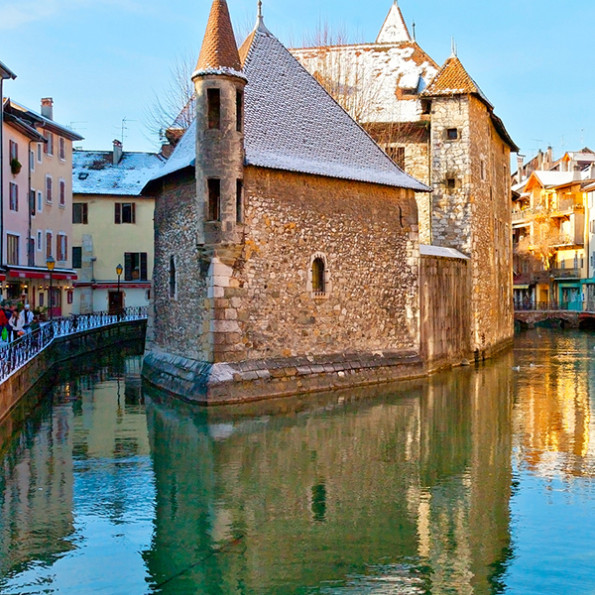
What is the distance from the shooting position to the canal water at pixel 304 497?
8273 millimetres

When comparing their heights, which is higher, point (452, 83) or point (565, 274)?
point (452, 83)

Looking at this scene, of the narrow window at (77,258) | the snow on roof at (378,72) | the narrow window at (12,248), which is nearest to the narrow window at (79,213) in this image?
the narrow window at (77,258)

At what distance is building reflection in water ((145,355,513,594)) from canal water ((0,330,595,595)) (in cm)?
3

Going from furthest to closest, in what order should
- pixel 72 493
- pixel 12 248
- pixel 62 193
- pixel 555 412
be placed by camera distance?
pixel 62 193 → pixel 12 248 → pixel 555 412 → pixel 72 493

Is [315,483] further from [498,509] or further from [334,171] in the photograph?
[334,171]

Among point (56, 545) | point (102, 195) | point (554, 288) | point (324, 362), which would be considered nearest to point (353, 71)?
point (324, 362)

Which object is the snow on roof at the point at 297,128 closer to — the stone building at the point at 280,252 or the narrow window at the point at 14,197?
the stone building at the point at 280,252

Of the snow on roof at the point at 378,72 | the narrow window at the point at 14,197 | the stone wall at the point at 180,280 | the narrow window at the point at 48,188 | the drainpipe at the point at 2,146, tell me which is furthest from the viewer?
the narrow window at the point at 48,188

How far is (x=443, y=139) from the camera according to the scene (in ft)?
93.0

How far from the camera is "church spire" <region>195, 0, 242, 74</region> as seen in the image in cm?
1839

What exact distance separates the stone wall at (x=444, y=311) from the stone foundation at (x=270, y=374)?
1218 mm

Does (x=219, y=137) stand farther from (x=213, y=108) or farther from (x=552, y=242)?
(x=552, y=242)

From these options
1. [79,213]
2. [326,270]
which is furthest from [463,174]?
[79,213]

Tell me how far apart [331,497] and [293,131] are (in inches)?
465
